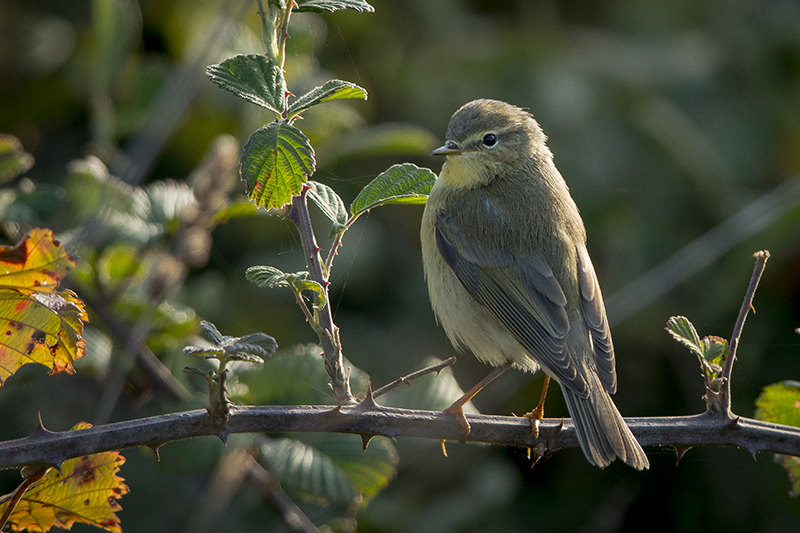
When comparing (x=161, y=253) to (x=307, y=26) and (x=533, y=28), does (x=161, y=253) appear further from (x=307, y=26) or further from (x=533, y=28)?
(x=533, y=28)

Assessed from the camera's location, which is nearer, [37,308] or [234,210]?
[37,308]

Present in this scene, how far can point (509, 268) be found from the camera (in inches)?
121

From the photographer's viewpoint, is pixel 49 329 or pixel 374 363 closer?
pixel 49 329

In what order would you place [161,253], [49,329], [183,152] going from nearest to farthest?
1. [49,329]
2. [161,253]
3. [183,152]

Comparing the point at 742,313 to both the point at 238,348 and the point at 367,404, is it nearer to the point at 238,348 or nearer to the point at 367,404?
the point at 367,404

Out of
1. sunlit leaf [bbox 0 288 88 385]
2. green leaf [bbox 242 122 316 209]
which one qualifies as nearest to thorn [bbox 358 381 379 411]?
green leaf [bbox 242 122 316 209]

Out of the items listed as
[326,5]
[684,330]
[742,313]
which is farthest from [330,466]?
[326,5]

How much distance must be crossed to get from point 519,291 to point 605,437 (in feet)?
2.54

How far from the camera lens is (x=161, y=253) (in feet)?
9.27

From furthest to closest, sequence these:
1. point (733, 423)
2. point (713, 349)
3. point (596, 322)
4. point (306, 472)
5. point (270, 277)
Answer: point (596, 322)
point (306, 472)
point (733, 423)
point (713, 349)
point (270, 277)

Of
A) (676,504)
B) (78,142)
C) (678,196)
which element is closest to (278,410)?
(676,504)

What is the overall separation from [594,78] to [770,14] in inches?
53.0

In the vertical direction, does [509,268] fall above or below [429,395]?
above

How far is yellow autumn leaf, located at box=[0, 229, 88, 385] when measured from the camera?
1.69 metres
